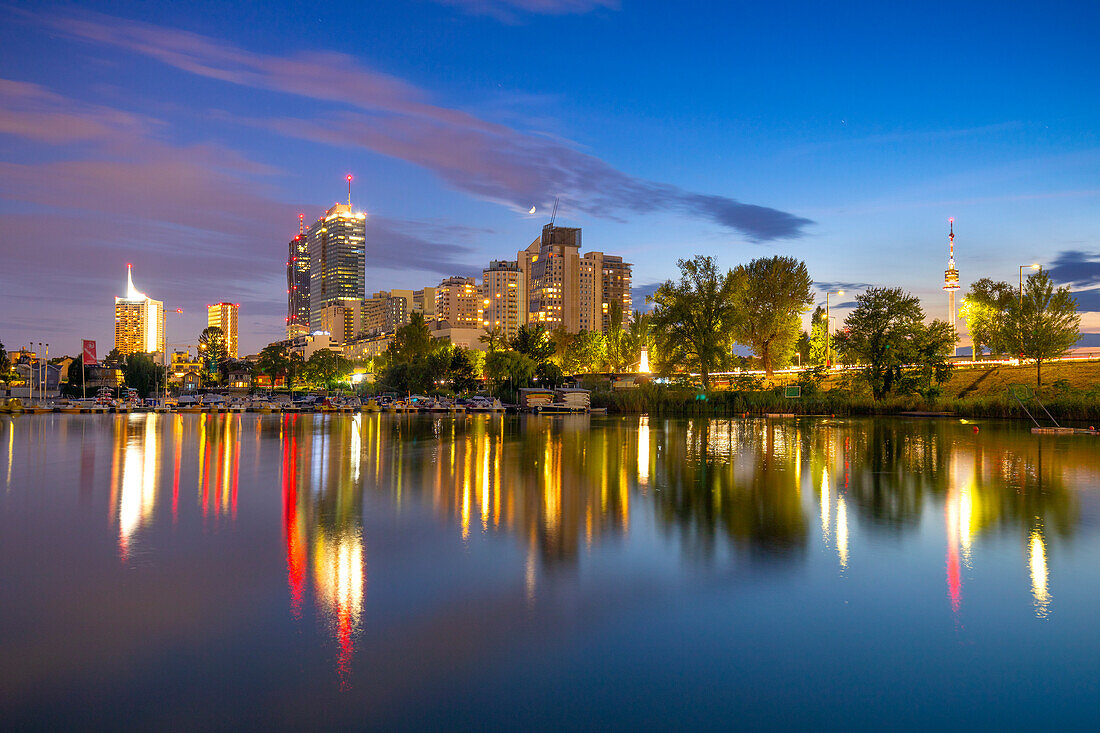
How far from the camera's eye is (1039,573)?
10469 mm

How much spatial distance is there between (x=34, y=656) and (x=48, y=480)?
16293 millimetres

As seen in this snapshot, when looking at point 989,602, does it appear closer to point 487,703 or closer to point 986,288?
point 487,703

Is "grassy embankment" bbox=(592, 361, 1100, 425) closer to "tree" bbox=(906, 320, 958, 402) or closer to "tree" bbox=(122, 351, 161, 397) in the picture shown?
"tree" bbox=(906, 320, 958, 402)

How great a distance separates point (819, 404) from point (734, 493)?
51.3 metres

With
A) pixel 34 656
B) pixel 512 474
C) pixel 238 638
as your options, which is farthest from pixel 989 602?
pixel 512 474

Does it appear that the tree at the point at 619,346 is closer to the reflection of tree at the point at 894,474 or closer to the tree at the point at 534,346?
the tree at the point at 534,346

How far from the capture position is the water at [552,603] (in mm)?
6414

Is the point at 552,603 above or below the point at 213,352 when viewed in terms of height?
below

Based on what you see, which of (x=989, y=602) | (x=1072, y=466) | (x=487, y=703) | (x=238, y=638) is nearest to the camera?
(x=487, y=703)

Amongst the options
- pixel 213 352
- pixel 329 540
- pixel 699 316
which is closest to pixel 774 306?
pixel 699 316

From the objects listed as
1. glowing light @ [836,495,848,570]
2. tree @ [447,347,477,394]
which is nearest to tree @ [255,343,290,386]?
tree @ [447,347,477,394]

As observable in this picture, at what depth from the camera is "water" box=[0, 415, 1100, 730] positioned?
21.0 feet

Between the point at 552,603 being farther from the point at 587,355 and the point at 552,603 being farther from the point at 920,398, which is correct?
the point at 587,355

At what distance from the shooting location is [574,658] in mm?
7305
